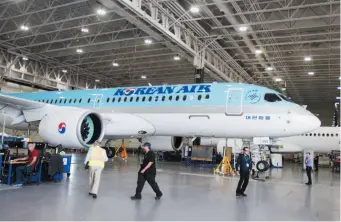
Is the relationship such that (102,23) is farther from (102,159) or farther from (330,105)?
(330,105)

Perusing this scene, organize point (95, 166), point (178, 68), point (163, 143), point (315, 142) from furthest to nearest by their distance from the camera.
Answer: point (178, 68) → point (315, 142) → point (163, 143) → point (95, 166)

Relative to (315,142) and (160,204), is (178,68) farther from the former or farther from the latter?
(160,204)

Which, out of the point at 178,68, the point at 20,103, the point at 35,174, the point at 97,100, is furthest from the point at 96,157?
the point at 178,68

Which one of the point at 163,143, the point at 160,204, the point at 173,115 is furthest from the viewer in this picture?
the point at 163,143

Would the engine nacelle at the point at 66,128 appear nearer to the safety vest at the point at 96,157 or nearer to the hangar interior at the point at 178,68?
the hangar interior at the point at 178,68

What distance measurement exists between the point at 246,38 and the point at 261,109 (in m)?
9.71

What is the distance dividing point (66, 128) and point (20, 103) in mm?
2516

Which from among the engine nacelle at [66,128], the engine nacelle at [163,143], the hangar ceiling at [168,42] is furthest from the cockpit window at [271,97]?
the engine nacelle at [66,128]

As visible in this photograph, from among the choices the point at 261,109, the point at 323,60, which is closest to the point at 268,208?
the point at 261,109

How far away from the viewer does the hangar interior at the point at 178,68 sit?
6.30 metres

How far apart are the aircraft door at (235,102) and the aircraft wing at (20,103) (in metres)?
6.62

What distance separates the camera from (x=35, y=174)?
314 inches

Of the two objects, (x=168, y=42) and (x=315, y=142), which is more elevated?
(x=168, y=42)

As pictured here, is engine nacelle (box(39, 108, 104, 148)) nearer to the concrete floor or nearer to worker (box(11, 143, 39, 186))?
the concrete floor
